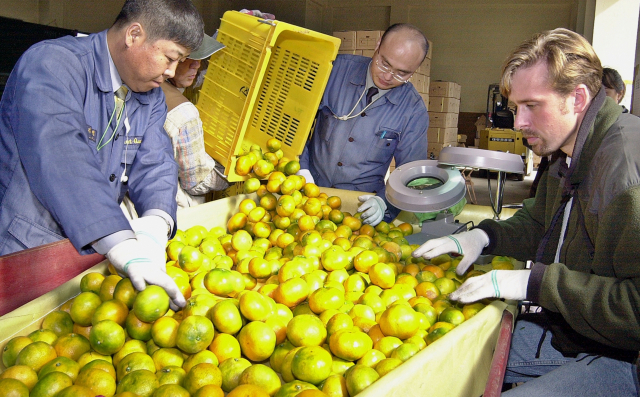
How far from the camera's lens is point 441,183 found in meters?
2.28

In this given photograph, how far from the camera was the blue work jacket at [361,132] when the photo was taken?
3.24 meters

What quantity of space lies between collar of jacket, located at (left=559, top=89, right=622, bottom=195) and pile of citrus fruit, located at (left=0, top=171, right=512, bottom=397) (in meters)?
0.57

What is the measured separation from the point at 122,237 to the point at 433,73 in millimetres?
13947

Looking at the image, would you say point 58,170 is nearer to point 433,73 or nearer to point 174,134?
Answer: point 174,134

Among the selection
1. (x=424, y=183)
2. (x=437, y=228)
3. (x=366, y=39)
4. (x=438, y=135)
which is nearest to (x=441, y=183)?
(x=424, y=183)

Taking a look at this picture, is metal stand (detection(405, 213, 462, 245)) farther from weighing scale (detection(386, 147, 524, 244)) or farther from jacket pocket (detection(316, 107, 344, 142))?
jacket pocket (detection(316, 107, 344, 142))

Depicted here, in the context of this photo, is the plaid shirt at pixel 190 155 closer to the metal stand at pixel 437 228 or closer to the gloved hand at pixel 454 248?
the metal stand at pixel 437 228

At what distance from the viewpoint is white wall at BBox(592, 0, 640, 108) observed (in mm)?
6430

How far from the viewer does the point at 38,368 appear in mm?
1256

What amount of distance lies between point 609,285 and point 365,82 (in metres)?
2.22

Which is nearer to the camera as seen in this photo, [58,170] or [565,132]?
[58,170]

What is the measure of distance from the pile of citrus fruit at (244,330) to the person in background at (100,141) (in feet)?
0.41

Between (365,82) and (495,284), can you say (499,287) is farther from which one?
(365,82)

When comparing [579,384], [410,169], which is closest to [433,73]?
[410,169]
